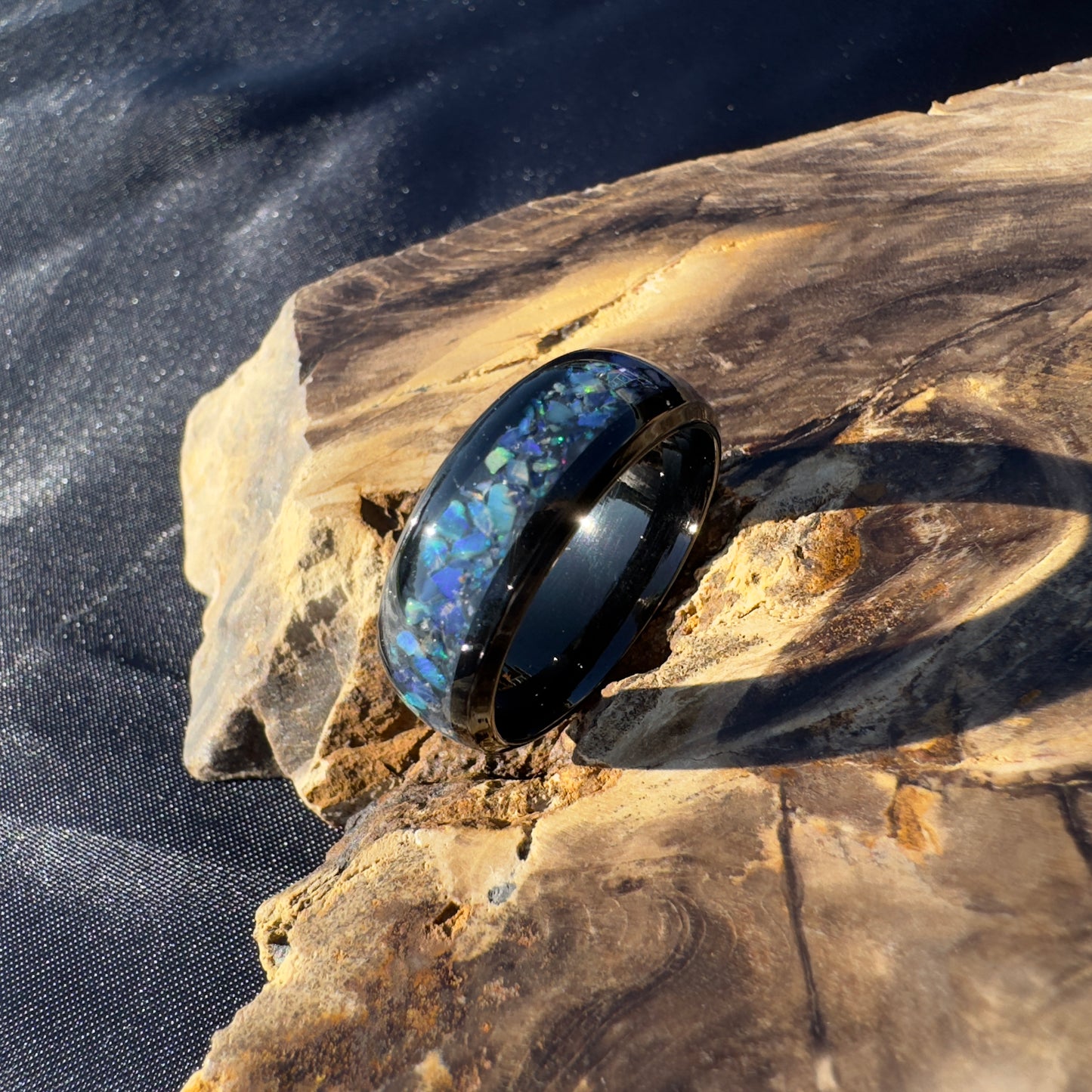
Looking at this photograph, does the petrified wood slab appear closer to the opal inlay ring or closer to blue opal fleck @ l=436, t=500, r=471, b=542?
the opal inlay ring

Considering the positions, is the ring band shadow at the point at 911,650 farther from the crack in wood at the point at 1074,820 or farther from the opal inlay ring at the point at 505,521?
the opal inlay ring at the point at 505,521

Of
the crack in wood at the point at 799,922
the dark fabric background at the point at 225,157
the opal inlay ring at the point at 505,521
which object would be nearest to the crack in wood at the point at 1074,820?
the crack in wood at the point at 799,922

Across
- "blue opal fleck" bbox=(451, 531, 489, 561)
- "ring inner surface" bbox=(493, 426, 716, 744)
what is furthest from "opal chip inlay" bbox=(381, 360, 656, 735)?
"ring inner surface" bbox=(493, 426, 716, 744)

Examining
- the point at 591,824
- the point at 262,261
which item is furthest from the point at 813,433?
the point at 262,261

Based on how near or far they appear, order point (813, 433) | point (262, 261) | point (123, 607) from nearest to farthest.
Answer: point (813, 433), point (123, 607), point (262, 261)

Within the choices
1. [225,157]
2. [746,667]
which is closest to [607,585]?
[746,667]

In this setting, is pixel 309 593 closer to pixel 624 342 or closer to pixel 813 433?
pixel 624 342
